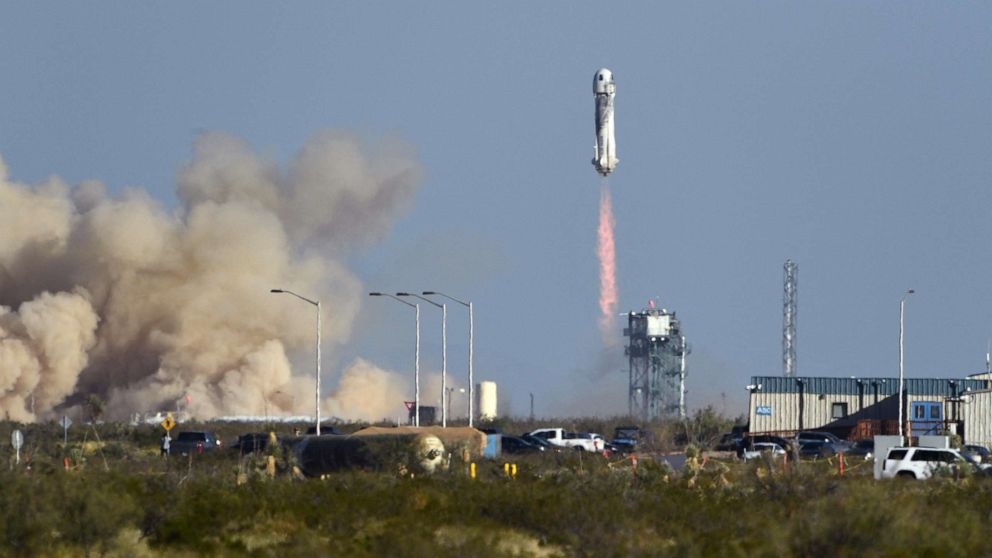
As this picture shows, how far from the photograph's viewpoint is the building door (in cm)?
8794

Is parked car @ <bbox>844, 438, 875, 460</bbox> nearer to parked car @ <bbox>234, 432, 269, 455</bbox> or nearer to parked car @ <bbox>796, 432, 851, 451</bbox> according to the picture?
parked car @ <bbox>796, 432, 851, 451</bbox>

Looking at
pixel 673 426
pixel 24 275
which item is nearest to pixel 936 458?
pixel 673 426

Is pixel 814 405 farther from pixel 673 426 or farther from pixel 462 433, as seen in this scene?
pixel 462 433

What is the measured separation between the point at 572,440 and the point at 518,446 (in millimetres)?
10409

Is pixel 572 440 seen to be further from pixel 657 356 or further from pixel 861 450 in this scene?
pixel 657 356

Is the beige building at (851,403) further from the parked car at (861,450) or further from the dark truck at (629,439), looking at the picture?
the parked car at (861,450)

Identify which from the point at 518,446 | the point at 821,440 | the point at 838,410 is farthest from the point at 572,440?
the point at 838,410

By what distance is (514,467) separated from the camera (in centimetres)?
5072

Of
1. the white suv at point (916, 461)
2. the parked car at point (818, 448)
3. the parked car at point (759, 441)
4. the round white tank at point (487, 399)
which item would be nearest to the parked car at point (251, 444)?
the parked car at point (759, 441)

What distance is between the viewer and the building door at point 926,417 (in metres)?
87.9

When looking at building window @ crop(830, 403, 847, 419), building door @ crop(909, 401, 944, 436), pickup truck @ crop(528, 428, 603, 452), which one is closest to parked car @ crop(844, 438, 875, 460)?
pickup truck @ crop(528, 428, 603, 452)

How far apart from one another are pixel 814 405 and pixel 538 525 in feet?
206

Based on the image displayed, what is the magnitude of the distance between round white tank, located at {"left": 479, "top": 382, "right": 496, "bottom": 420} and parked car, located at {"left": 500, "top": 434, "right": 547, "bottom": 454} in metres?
48.5

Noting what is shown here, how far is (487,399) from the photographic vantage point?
119m
